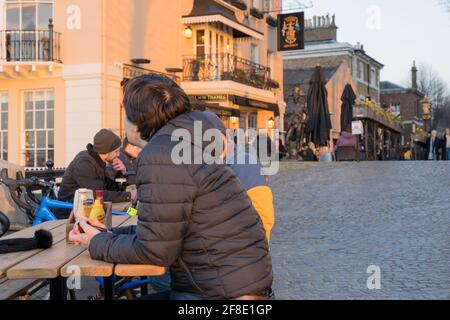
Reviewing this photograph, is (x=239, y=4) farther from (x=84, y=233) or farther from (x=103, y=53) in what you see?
(x=84, y=233)

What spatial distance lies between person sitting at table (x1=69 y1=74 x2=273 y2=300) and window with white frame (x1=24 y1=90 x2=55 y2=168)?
58.2 feet

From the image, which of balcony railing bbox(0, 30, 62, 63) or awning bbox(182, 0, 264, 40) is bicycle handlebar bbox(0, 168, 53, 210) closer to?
balcony railing bbox(0, 30, 62, 63)

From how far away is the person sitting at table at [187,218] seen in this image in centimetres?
287

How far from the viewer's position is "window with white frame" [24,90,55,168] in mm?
20172

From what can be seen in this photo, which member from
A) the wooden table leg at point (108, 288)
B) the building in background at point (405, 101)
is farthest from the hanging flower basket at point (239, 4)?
the building in background at point (405, 101)

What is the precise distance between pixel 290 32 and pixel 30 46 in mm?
13806

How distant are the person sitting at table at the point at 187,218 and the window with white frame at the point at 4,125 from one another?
18998 mm

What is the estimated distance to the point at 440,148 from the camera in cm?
3002

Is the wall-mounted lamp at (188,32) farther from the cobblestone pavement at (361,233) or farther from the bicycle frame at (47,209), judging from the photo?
the bicycle frame at (47,209)

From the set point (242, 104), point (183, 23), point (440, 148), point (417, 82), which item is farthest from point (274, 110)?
point (417, 82)
